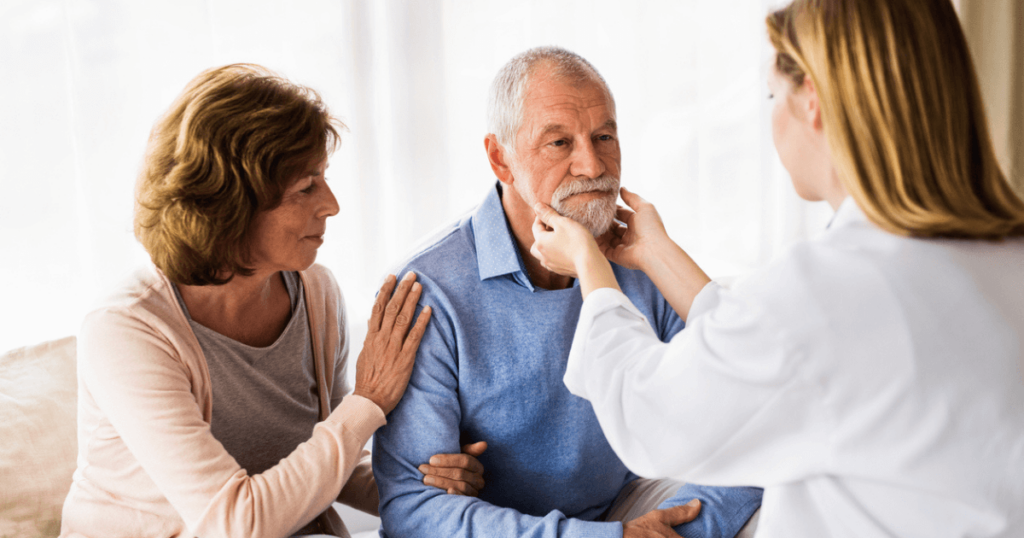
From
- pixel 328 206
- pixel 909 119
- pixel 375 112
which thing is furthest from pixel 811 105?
pixel 375 112

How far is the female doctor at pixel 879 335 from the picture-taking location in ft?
2.72

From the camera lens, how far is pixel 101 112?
6.75 feet

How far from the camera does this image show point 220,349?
1416mm

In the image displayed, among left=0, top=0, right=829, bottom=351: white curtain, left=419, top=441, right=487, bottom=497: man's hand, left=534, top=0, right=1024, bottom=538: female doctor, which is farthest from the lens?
left=0, top=0, right=829, bottom=351: white curtain

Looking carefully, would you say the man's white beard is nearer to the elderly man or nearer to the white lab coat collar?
the elderly man

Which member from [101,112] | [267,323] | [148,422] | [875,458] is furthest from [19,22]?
[875,458]

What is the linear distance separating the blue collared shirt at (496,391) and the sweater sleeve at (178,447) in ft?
0.62

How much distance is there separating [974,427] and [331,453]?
38.3 inches

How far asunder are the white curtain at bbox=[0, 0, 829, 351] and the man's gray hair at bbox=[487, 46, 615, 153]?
2.09 ft

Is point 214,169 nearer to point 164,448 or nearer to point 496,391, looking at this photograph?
point 164,448

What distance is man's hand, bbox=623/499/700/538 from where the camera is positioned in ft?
4.30

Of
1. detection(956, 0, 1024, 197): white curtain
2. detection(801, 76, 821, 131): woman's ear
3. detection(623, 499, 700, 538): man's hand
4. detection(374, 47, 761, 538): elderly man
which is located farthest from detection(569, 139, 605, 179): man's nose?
detection(956, 0, 1024, 197): white curtain

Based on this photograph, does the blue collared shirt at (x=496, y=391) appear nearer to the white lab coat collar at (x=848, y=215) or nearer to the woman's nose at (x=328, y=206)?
the woman's nose at (x=328, y=206)

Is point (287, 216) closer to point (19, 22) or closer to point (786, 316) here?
point (786, 316)
